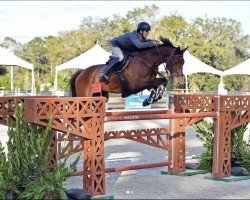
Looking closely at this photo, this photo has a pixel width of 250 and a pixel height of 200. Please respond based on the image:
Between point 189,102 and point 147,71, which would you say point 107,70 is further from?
point 189,102

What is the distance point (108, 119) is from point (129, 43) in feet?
7.80

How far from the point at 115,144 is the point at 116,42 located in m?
5.76

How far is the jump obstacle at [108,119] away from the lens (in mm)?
7402

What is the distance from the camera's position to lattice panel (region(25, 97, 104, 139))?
279 inches

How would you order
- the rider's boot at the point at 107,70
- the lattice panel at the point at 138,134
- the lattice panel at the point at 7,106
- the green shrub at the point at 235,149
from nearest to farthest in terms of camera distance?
A: the lattice panel at the point at 7,106, the lattice panel at the point at 138,134, the rider's boot at the point at 107,70, the green shrub at the point at 235,149

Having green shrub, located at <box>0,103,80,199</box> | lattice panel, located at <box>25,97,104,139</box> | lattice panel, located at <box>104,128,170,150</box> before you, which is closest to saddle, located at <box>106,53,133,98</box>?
lattice panel, located at <box>104,128,170,150</box>

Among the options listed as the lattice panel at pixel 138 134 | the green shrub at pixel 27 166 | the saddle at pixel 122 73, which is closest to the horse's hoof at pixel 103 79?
the saddle at pixel 122 73

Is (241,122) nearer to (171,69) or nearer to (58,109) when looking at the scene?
(171,69)

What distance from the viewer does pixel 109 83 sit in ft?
33.1

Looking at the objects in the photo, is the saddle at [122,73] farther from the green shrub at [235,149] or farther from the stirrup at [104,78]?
the green shrub at [235,149]

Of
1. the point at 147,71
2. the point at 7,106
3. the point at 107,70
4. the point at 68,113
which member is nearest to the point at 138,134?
the point at 147,71

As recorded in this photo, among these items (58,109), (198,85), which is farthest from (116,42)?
(198,85)

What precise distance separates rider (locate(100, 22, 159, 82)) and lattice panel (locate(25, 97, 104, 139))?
7.33ft

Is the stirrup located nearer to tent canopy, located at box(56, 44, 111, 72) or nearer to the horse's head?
the horse's head
